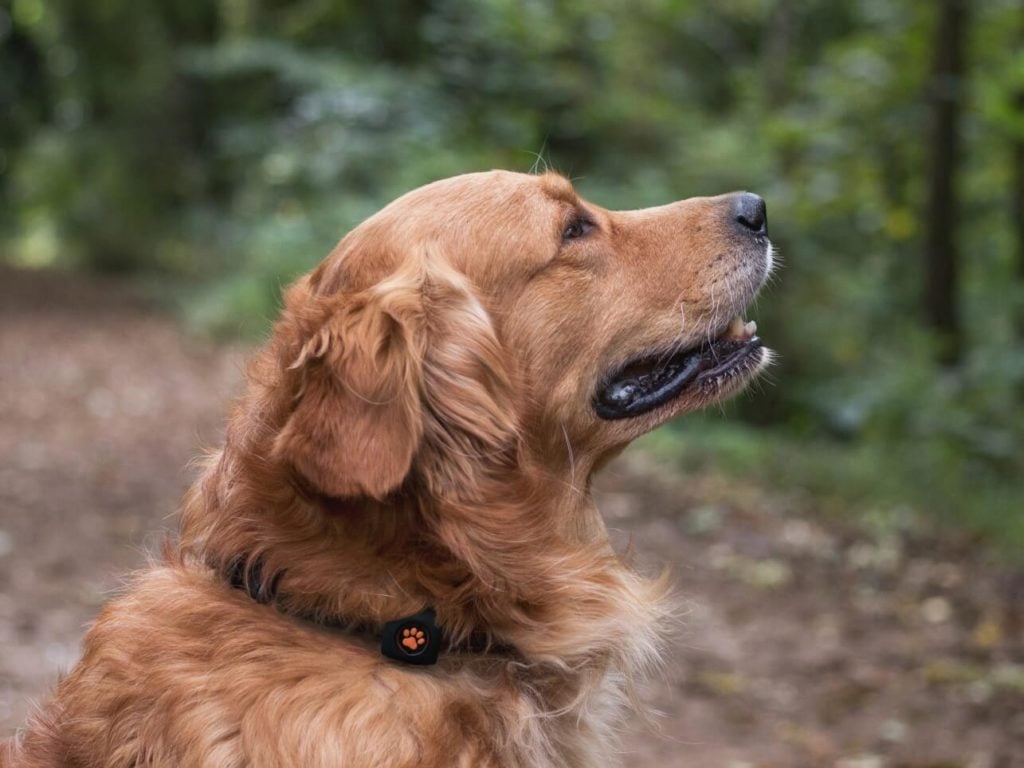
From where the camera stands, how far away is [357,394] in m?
2.57

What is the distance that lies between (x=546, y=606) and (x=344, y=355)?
768 millimetres

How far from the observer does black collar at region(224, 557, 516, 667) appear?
8.56 ft

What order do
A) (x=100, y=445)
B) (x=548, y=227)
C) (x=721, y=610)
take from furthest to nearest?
(x=100, y=445) → (x=721, y=610) → (x=548, y=227)

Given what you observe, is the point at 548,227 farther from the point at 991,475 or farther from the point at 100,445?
the point at 100,445

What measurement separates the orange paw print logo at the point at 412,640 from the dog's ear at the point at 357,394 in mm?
335

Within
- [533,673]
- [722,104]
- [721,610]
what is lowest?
[722,104]

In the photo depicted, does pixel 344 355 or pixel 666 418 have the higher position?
pixel 344 355

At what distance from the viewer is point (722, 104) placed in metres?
17.8

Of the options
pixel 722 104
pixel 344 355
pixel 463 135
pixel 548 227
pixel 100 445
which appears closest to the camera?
pixel 344 355

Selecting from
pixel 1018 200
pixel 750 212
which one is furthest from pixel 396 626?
pixel 1018 200

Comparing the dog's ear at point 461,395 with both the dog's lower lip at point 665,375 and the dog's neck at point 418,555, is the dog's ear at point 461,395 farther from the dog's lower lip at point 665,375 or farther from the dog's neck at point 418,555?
the dog's lower lip at point 665,375

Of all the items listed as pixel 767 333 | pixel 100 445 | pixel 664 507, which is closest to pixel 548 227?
pixel 664 507

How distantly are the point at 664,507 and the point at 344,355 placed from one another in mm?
6487

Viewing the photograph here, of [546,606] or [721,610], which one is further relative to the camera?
[721,610]
